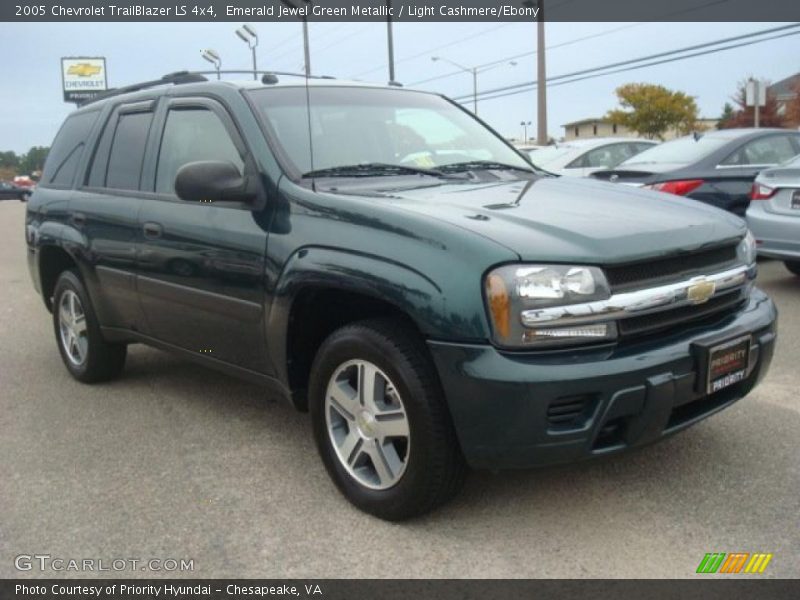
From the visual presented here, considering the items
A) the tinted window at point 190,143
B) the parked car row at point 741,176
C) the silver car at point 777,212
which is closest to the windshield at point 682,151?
the parked car row at point 741,176

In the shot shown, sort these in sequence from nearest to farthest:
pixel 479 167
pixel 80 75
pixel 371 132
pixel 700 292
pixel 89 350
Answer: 1. pixel 700 292
2. pixel 371 132
3. pixel 479 167
4. pixel 89 350
5. pixel 80 75

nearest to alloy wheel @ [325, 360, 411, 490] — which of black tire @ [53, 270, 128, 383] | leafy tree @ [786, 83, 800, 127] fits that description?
black tire @ [53, 270, 128, 383]

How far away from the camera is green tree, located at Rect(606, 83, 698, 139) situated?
6316 centimetres

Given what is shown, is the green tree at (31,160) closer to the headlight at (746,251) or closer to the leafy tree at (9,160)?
the leafy tree at (9,160)

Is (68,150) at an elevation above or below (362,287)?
above

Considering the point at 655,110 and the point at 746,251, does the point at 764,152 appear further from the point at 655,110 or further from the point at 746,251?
the point at 655,110

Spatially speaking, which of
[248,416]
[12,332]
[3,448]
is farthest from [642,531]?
[12,332]

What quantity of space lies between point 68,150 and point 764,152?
6.68 meters

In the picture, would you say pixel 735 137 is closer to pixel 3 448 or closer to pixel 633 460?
pixel 633 460

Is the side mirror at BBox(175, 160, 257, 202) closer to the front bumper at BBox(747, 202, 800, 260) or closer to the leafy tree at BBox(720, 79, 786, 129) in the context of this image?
the front bumper at BBox(747, 202, 800, 260)

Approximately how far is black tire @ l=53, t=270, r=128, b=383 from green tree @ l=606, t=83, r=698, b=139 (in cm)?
6349

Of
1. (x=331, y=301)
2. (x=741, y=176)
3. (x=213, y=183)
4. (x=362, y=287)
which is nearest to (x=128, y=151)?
(x=213, y=183)

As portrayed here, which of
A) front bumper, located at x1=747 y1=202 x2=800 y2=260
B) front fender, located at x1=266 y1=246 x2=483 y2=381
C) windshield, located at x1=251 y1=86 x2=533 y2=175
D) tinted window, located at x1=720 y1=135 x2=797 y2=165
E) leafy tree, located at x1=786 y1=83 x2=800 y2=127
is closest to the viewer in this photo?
front fender, located at x1=266 y1=246 x2=483 y2=381

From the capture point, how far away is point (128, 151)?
15.4 feet
